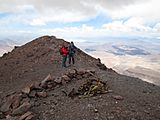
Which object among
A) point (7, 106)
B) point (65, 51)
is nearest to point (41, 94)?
point (7, 106)

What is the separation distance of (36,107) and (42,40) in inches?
912

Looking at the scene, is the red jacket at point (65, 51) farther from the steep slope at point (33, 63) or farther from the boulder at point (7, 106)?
the boulder at point (7, 106)

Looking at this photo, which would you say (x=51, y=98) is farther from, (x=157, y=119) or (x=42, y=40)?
(x=42, y=40)

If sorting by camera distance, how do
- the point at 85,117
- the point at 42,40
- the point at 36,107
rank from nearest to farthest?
the point at 85,117 < the point at 36,107 < the point at 42,40

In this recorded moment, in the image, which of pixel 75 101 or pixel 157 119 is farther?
pixel 75 101

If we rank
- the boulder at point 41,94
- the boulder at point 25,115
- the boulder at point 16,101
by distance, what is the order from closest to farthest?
the boulder at point 25,115 → the boulder at point 16,101 → the boulder at point 41,94

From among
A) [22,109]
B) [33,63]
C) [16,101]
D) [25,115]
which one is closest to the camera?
[25,115]

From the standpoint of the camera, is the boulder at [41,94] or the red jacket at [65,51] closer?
the boulder at [41,94]

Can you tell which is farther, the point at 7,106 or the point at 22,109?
the point at 7,106

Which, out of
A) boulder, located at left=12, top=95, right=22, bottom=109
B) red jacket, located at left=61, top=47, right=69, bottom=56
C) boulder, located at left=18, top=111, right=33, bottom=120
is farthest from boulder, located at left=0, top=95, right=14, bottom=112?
Result: red jacket, located at left=61, top=47, right=69, bottom=56

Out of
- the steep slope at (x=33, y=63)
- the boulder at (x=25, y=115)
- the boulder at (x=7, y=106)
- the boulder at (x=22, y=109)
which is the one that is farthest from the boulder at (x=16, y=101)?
the steep slope at (x=33, y=63)

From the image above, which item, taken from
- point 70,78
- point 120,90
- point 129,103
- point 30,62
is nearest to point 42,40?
point 30,62

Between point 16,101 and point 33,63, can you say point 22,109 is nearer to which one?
point 16,101

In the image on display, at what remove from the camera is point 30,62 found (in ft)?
106
